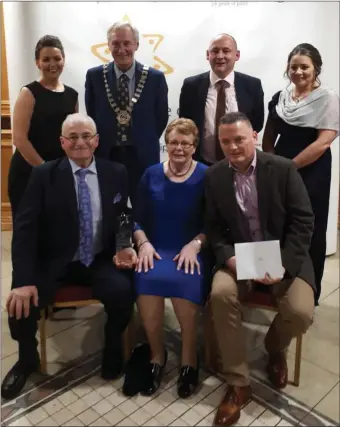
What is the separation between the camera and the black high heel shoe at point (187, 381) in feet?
5.97

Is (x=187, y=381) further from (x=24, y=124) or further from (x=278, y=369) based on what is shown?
(x=24, y=124)

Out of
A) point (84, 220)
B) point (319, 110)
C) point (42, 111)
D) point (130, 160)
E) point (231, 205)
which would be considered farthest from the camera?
point (130, 160)

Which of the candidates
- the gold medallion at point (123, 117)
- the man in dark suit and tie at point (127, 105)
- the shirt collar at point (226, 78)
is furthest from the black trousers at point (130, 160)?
the shirt collar at point (226, 78)

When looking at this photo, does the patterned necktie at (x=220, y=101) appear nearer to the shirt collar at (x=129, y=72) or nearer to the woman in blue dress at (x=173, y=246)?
the woman in blue dress at (x=173, y=246)

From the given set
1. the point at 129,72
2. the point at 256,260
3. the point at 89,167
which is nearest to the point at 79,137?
the point at 89,167

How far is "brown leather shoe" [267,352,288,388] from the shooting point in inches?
73.4

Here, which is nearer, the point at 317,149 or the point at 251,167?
the point at 251,167

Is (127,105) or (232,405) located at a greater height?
(127,105)

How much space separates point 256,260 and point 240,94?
836mm

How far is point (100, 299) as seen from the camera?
1.88m

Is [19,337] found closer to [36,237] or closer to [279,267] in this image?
[36,237]

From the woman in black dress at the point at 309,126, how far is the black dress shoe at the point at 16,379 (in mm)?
1214

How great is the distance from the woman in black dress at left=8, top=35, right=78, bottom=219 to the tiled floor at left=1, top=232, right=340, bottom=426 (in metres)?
0.79

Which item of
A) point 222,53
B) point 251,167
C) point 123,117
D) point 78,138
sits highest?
point 222,53
